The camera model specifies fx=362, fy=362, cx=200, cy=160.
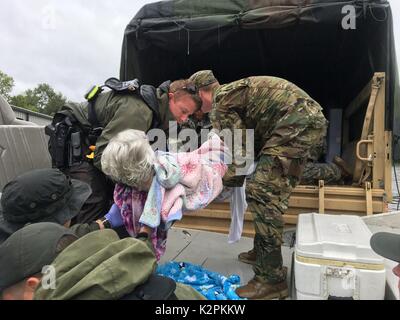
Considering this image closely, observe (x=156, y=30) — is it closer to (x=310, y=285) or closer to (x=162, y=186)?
(x=162, y=186)

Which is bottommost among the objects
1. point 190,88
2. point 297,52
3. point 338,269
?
point 338,269

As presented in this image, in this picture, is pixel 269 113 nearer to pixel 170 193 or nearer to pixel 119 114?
pixel 170 193

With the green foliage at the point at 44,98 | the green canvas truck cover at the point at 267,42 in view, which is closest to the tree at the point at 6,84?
the green foliage at the point at 44,98

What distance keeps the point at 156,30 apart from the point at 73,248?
2.91m

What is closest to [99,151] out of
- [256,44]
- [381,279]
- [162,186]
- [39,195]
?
[162,186]

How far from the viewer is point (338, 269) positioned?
1418mm

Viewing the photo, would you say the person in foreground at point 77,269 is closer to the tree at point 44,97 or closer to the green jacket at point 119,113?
the green jacket at point 119,113

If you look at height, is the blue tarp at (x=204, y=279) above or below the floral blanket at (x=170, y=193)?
below

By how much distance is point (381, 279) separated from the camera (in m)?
1.37

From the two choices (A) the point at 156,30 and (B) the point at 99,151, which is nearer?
(B) the point at 99,151

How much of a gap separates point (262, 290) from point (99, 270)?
1.19m

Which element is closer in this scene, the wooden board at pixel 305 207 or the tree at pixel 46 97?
the wooden board at pixel 305 207

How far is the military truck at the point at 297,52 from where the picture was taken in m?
3.00

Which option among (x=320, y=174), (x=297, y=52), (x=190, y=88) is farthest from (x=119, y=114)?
(x=297, y=52)
